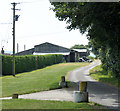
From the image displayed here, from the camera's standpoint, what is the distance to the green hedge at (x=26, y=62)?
1387 inches

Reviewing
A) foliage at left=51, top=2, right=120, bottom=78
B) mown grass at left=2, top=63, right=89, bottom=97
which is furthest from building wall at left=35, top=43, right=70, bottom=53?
foliage at left=51, top=2, right=120, bottom=78

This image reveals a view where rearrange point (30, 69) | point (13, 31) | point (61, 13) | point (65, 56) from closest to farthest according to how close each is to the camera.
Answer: point (61, 13), point (13, 31), point (30, 69), point (65, 56)

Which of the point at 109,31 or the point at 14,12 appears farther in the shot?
the point at 14,12

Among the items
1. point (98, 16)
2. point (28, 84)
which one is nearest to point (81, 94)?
point (98, 16)

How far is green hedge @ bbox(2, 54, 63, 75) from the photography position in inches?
1387

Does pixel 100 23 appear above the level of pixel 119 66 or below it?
above

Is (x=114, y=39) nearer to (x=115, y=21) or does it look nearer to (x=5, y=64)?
(x=115, y=21)

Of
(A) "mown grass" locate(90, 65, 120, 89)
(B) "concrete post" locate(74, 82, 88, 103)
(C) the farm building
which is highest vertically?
(C) the farm building

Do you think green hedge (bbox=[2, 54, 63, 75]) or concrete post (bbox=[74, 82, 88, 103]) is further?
green hedge (bbox=[2, 54, 63, 75])

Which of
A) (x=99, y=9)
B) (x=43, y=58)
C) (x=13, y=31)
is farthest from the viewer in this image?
(x=43, y=58)

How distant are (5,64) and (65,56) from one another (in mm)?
43104

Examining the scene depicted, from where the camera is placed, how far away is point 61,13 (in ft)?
59.7

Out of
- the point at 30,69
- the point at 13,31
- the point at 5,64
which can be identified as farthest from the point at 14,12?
the point at 30,69

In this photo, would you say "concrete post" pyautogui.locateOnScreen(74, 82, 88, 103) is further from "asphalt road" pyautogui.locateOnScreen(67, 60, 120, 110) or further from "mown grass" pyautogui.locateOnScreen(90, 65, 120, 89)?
"mown grass" pyautogui.locateOnScreen(90, 65, 120, 89)
